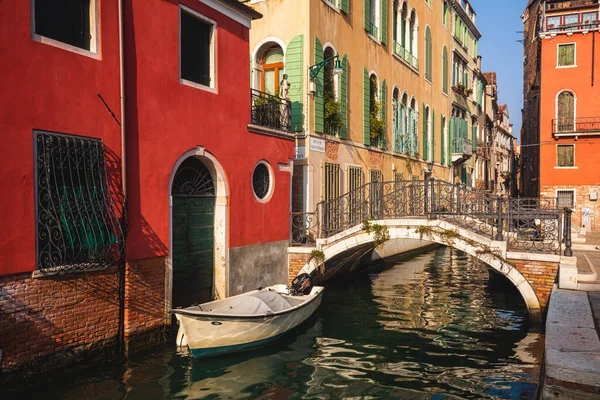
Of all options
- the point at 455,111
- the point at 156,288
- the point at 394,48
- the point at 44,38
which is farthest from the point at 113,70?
the point at 455,111

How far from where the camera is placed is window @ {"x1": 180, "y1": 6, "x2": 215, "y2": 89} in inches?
341

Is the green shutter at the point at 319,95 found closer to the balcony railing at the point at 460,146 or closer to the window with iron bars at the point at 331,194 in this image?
the window with iron bars at the point at 331,194

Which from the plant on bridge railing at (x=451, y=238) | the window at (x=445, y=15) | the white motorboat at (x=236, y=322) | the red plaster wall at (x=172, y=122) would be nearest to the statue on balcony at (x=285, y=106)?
the red plaster wall at (x=172, y=122)

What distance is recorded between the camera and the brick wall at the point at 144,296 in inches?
288

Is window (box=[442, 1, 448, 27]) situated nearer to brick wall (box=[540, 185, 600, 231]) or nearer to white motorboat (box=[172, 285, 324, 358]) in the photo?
brick wall (box=[540, 185, 600, 231])

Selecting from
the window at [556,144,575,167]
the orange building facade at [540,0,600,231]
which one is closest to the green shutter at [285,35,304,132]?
the orange building facade at [540,0,600,231]

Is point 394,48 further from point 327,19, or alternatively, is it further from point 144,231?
point 144,231

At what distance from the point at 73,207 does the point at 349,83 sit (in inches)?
369

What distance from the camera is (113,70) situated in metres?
7.10

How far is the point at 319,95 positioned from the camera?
41.7 feet

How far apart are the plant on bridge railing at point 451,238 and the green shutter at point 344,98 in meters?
4.45

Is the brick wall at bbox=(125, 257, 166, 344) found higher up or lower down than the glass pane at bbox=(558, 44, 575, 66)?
lower down

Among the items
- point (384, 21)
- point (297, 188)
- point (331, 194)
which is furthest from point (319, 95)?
point (384, 21)

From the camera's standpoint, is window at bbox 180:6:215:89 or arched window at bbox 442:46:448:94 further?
arched window at bbox 442:46:448:94
